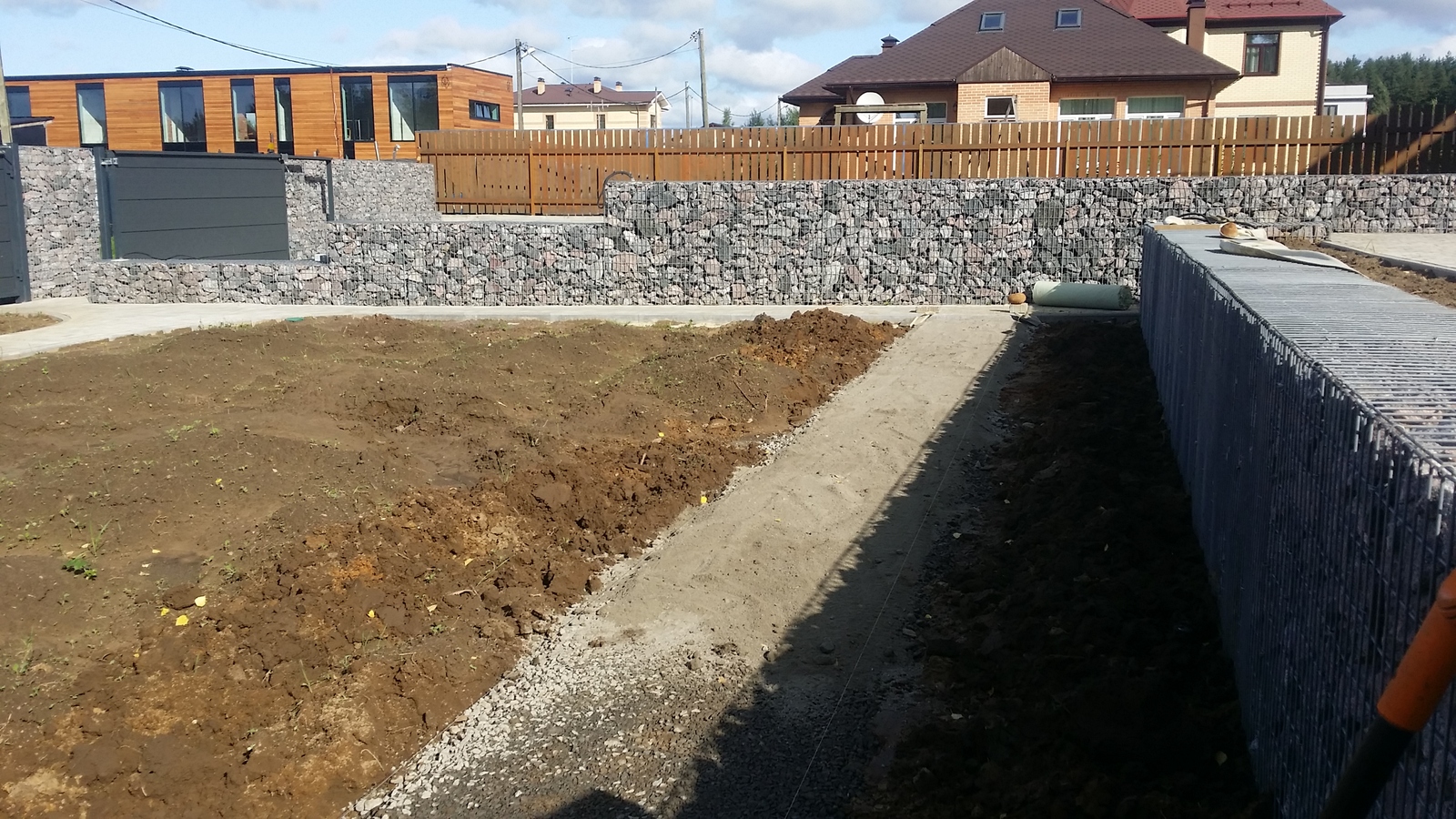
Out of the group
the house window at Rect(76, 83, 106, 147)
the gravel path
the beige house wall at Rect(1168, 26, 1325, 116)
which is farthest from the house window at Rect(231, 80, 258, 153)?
the gravel path

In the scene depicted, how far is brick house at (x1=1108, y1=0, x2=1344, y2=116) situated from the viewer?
3769 cm

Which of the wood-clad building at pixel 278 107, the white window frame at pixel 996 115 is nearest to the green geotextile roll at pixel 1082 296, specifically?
the white window frame at pixel 996 115

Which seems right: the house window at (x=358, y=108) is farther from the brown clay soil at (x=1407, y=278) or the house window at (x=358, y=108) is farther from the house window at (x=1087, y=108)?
the brown clay soil at (x=1407, y=278)

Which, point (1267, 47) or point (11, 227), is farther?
point (1267, 47)

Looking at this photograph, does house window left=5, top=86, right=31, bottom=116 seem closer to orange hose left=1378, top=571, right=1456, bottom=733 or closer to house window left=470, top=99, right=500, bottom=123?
house window left=470, top=99, right=500, bottom=123

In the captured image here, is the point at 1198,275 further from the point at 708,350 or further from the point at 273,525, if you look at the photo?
the point at 708,350

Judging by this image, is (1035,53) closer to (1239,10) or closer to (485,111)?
(1239,10)

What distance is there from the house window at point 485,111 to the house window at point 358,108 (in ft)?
12.3

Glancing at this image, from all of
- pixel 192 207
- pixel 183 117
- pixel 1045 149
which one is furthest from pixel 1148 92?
pixel 183 117

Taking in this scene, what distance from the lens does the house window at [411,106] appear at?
41.9 meters

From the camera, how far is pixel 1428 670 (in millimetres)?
1789

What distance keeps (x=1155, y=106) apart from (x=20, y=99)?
134 ft

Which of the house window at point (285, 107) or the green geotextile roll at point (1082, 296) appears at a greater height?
the house window at point (285, 107)

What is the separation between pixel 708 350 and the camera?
14344 millimetres
